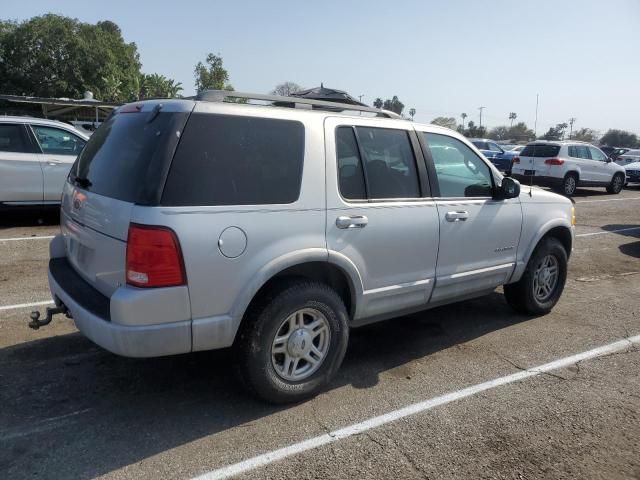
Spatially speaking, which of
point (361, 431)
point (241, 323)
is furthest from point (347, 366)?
point (241, 323)

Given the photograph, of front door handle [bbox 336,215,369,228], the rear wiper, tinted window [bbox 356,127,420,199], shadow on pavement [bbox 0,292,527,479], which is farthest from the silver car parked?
front door handle [bbox 336,215,369,228]

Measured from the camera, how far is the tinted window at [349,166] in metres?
3.71

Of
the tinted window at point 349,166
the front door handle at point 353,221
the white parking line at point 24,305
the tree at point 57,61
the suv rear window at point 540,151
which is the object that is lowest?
the white parking line at point 24,305

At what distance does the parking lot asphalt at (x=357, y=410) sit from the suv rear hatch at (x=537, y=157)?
13.2 metres

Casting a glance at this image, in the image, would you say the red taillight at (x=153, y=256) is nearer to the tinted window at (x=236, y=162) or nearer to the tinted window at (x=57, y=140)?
the tinted window at (x=236, y=162)

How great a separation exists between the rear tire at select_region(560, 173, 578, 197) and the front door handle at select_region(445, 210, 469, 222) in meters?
14.3

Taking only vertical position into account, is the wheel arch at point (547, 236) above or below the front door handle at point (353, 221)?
below

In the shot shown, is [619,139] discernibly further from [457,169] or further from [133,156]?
[133,156]

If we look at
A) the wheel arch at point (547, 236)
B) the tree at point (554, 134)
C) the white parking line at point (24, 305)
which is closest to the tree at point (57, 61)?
the tree at point (554, 134)

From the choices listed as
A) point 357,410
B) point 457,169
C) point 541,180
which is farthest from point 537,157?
point 357,410

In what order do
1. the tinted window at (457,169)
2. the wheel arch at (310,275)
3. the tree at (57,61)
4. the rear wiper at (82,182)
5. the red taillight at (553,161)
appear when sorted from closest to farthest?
the wheel arch at (310,275) < the rear wiper at (82,182) < the tinted window at (457,169) < the red taillight at (553,161) < the tree at (57,61)

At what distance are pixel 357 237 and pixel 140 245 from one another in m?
1.44

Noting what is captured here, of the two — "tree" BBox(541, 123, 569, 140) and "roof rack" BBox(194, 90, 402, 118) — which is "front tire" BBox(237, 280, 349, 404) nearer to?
"roof rack" BBox(194, 90, 402, 118)

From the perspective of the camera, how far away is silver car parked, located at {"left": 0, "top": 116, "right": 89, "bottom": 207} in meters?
8.70
